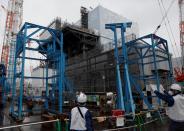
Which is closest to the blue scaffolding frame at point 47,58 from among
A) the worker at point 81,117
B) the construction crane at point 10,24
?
the worker at point 81,117

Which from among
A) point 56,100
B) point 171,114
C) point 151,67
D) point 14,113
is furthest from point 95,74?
point 171,114

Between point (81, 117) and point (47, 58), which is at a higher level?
point (47, 58)

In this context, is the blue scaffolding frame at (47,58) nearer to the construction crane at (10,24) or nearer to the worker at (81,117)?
the worker at (81,117)

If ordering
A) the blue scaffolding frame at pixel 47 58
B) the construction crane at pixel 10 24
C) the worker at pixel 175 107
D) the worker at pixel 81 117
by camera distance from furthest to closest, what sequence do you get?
the construction crane at pixel 10 24 → the blue scaffolding frame at pixel 47 58 → the worker at pixel 175 107 → the worker at pixel 81 117

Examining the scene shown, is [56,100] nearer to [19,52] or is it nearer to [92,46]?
[19,52]

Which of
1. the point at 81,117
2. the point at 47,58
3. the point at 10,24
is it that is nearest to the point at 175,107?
Answer: the point at 81,117

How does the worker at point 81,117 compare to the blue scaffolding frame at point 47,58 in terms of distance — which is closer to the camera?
the worker at point 81,117

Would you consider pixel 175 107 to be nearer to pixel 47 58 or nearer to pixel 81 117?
pixel 81 117

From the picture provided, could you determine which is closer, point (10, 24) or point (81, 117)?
point (81, 117)

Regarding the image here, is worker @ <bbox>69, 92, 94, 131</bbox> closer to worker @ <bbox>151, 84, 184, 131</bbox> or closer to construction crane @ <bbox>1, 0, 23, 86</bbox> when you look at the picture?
worker @ <bbox>151, 84, 184, 131</bbox>

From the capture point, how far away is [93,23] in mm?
32531

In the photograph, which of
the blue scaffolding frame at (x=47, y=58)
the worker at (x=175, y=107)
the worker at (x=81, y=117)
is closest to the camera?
the worker at (x=81, y=117)

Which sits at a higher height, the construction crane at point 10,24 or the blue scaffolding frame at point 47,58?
the construction crane at point 10,24

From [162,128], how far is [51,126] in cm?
562
